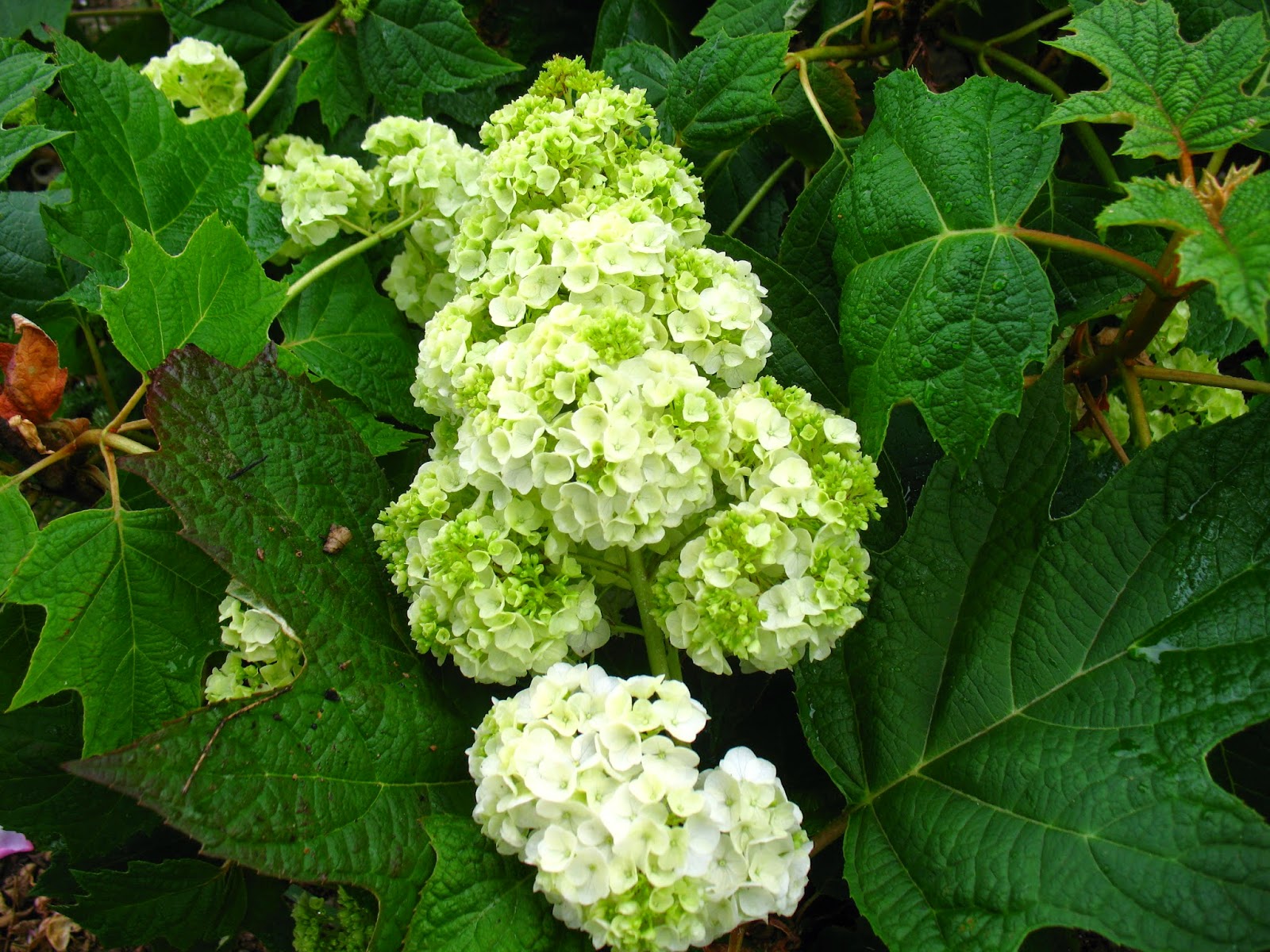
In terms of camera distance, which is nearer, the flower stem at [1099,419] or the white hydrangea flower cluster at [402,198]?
the flower stem at [1099,419]

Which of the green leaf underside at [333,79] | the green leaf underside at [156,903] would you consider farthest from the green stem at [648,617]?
the green leaf underside at [333,79]

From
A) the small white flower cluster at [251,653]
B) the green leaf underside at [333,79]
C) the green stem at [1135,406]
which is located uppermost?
the green leaf underside at [333,79]

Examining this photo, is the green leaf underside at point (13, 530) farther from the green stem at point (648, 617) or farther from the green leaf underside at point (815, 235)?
the green leaf underside at point (815, 235)

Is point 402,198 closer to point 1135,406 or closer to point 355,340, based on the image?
point 355,340

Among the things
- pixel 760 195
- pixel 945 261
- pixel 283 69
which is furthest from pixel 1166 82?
pixel 283 69

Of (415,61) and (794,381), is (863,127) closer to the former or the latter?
(794,381)

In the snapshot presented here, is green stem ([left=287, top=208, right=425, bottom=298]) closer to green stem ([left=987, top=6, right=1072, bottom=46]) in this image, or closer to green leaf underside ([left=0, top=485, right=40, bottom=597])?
green leaf underside ([left=0, top=485, right=40, bottom=597])

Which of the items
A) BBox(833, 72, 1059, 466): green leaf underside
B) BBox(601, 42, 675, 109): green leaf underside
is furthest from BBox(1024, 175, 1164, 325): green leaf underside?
BBox(601, 42, 675, 109): green leaf underside
